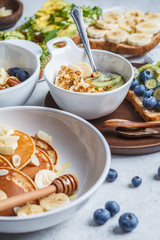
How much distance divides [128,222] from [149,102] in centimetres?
74

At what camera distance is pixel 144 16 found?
2.83m

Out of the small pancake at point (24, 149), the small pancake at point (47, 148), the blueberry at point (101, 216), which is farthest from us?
the small pancake at point (47, 148)

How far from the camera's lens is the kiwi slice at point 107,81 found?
5.84ft

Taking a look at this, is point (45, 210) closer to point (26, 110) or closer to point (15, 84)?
point (26, 110)

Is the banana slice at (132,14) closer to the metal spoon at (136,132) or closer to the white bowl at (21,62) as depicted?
the white bowl at (21,62)

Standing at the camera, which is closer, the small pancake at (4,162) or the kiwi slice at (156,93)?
the small pancake at (4,162)

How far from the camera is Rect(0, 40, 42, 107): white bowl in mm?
1604

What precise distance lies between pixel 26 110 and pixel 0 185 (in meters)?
0.43

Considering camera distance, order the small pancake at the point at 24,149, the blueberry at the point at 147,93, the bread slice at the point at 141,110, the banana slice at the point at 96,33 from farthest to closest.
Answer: the banana slice at the point at 96,33, the blueberry at the point at 147,93, the bread slice at the point at 141,110, the small pancake at the point at 24,149

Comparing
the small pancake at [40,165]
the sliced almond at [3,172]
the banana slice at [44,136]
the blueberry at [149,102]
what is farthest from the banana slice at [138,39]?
the sliced almond at [3,172]

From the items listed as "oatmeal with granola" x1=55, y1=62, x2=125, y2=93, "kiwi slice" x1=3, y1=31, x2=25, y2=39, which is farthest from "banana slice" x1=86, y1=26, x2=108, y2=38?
"oatmeal with granola" x1=55, y1=62, x2=125, y2=93

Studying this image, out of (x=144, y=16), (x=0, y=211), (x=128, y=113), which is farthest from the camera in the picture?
(x=144, y=16)

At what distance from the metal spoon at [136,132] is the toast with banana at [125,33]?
1.03 metres

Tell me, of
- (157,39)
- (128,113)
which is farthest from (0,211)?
(157,39)
